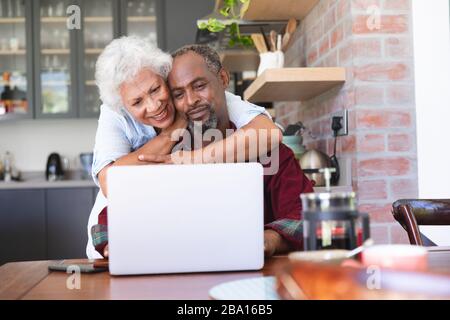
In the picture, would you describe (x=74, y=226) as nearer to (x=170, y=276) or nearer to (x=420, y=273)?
(x=170, y=276)

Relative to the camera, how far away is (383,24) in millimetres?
2338

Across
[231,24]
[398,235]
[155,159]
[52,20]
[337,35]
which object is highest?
[52,20]

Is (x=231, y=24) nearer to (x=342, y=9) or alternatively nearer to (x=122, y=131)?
(x=342, y=9)

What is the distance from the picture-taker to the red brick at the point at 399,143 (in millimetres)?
2324

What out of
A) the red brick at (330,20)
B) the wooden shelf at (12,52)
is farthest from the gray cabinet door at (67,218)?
the red brick at (330,20)

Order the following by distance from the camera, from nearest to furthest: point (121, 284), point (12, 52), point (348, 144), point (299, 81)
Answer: point (121, 284) < point (348, 144) < point (299, 81) < point (12, 52)

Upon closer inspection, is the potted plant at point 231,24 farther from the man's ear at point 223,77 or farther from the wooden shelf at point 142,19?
the wooden shelf at point 142,19

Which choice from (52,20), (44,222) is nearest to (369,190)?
(44,222)

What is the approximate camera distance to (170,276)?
1043mm

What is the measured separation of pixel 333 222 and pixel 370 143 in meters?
1.52

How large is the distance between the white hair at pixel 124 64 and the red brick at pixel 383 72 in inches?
34.6

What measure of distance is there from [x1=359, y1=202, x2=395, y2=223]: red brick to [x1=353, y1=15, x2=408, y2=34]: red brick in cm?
68
